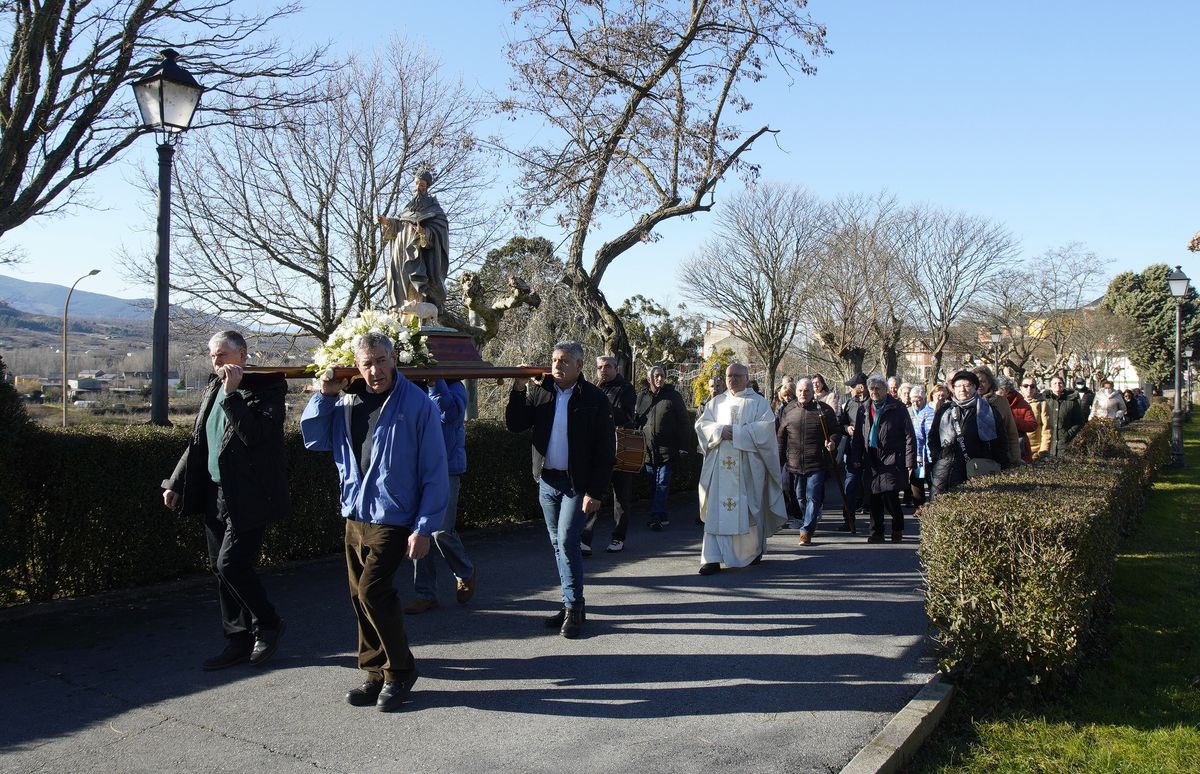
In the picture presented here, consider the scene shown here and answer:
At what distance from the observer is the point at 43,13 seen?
388 inches

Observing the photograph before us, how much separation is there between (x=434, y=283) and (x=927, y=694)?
251 inches

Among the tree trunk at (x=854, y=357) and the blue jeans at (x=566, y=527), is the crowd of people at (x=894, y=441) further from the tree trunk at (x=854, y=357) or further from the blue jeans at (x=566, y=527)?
the tree trunk at (x=854, y=357)

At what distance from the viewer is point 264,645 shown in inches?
204

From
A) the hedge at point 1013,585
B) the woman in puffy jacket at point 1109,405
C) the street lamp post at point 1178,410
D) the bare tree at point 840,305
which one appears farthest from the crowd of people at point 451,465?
the bare tree at point 840,305

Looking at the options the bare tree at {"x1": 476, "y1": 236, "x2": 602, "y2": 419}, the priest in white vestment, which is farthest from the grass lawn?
the bare tree at {"x1": 476, "y1": 236, "x2": 602, "y2": 419}

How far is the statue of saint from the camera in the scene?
8.89 metres

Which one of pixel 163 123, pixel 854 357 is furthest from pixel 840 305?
pixel 163 123

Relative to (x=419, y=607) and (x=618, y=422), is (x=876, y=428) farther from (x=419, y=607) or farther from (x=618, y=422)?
(x=419, y=607)

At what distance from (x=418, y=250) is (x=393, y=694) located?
549 centimetres

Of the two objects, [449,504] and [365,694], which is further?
[449,504]

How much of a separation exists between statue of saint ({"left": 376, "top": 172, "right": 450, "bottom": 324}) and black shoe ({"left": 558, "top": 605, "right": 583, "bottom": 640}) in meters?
3.95

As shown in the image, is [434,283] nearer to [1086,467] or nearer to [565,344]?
[565,344]

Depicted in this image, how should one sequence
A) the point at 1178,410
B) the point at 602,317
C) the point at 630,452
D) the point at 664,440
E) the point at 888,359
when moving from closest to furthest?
1. the point at 630,452
2. the point at 664,440
3. the point at 602,317
4. the point at 1178,410
5. the point at 888,359

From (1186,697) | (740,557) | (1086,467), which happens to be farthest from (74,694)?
(1086,467)
